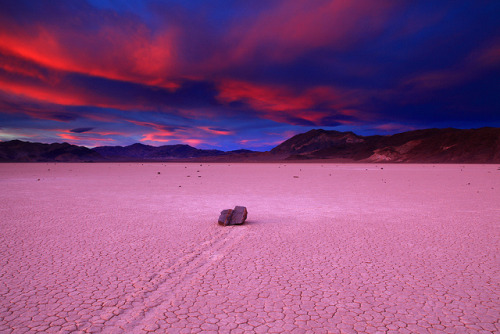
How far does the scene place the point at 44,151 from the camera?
579ft

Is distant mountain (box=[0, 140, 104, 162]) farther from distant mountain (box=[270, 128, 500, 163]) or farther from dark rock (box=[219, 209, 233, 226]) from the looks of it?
dark rock (box=[219, 209, 233, 226])

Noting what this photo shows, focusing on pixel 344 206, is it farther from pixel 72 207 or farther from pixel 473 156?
pixel 473 156

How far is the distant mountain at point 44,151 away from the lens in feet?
531

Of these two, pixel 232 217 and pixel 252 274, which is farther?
pixel 232 217

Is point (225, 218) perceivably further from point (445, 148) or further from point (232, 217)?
point (445, 148)

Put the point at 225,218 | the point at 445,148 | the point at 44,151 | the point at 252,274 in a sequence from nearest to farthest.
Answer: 1. the point at 252,274
2. the point at 225,218
3. the point at 445,148
4. the point at 44,151

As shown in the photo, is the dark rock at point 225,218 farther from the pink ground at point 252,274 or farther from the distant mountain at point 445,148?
the distant mountain at point 445,148

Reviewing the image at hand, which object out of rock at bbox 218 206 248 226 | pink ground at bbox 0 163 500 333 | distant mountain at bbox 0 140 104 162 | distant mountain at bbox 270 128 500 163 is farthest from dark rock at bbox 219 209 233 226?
distant mountain at bbox 0 140 104 162

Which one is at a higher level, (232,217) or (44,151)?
(44,151)

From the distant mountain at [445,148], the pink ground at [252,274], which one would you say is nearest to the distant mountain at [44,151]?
the distant mountain at [445,148]

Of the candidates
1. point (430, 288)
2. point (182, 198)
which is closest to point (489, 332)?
point (430, 288)

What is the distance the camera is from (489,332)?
3.21 metres

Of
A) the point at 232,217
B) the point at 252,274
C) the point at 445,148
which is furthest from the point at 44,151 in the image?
the point at 252,274

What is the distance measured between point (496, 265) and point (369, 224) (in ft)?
10.8
